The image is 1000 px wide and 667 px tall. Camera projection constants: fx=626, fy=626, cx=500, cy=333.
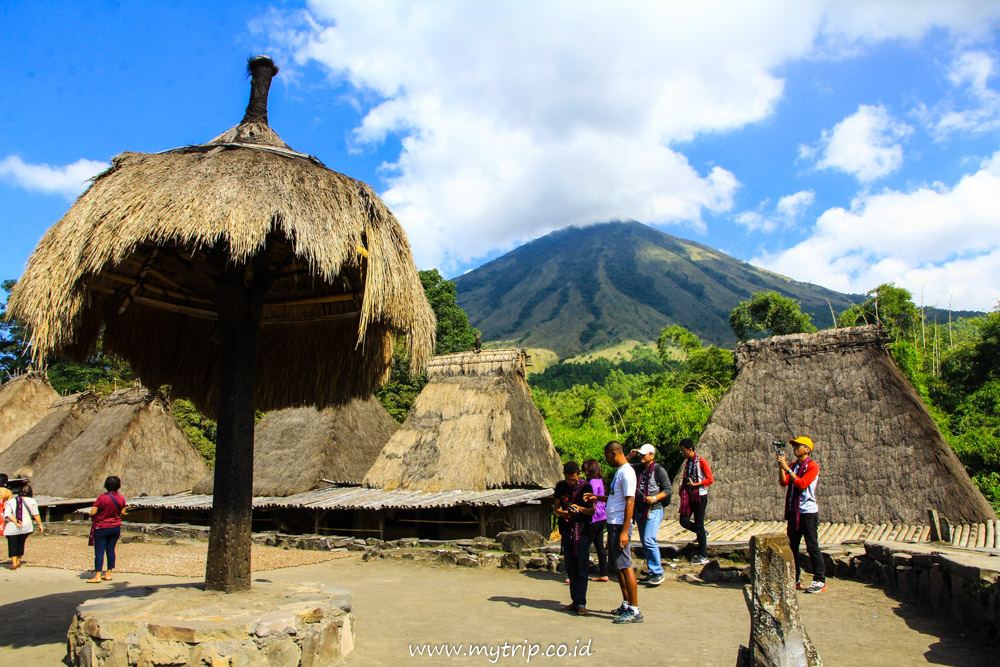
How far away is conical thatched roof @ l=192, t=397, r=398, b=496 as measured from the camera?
1454 cm

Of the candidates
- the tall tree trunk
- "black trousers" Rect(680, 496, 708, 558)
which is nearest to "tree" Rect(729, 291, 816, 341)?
"black trousers" Rect(680, 496, 708, 558)

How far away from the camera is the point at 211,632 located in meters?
3.59

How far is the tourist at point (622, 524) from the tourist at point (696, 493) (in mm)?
1728

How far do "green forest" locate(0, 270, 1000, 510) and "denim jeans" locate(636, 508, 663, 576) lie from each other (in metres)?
3.06

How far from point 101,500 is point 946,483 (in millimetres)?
11236

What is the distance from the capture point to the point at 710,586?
21.3 ft

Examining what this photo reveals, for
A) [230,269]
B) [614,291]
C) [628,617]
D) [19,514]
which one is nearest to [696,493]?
[628,617]

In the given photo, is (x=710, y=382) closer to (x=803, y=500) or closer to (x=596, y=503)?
(x=803, y=500)

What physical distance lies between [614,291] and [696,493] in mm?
127961

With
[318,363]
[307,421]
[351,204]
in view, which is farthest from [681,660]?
[307,421]

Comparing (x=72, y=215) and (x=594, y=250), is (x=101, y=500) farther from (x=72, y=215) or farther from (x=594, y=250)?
(x=594, y=250)

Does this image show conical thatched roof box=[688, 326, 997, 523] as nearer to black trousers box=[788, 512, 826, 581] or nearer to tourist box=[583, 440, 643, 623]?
black trousers box=[788, 512, 826, 581]

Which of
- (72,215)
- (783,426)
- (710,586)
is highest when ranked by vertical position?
(72,215)

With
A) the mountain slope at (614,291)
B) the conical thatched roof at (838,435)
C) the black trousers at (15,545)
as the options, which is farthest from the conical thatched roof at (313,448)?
the mountain slope at (614,291)
